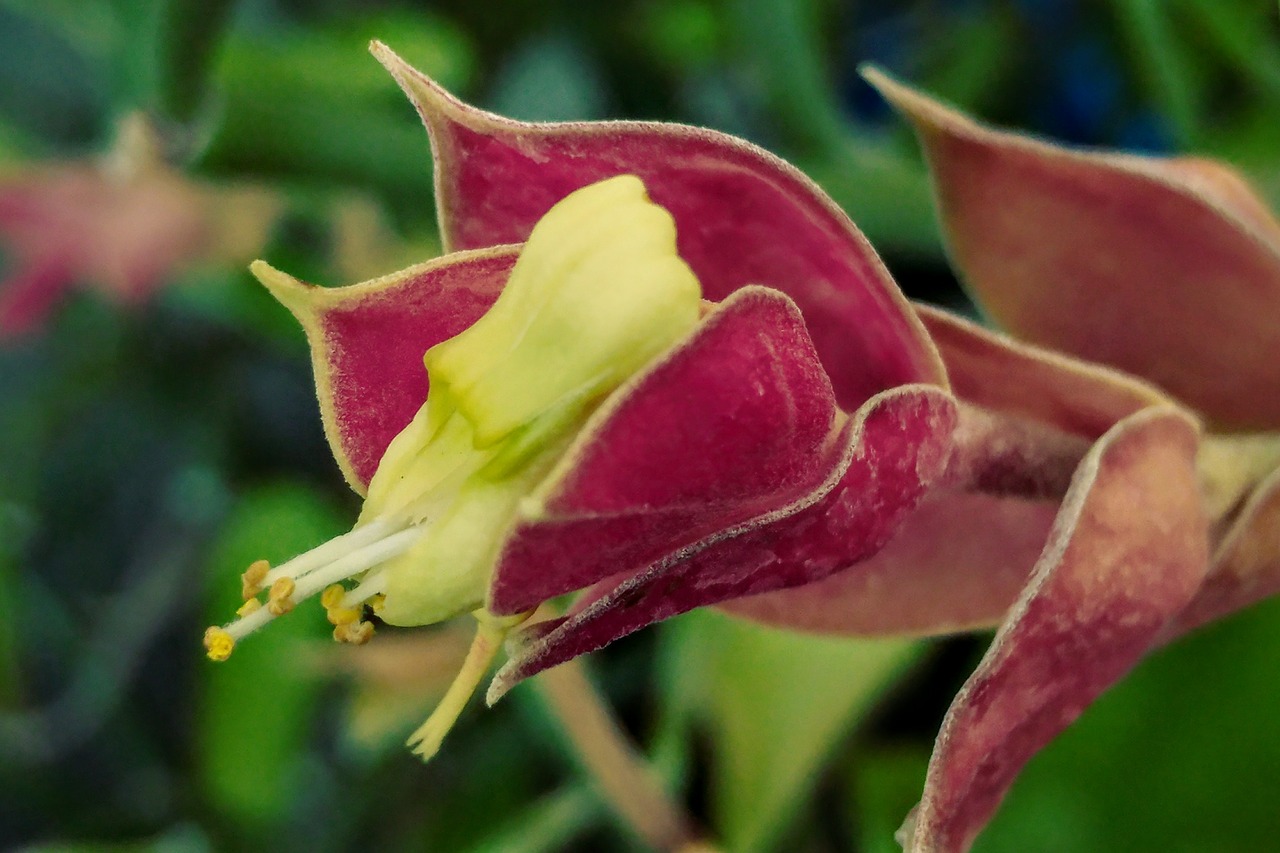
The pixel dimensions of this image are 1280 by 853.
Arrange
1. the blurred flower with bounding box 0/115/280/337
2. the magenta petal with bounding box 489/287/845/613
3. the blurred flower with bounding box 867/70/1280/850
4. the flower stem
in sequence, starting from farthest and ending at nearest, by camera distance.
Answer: the blurred flower with bounding box 0/115/280/337, the flower stem, the blurred flower with bounding box 867/70/1280/850, the magenta petal with bounding box 489/287/845/613

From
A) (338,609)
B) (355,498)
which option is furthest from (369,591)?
(355,498)

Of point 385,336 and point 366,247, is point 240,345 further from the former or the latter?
point 385,336

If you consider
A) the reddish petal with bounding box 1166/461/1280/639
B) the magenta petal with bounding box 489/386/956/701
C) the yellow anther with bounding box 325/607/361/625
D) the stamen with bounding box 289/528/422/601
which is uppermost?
the stamen with bounding box 289/528/422/601

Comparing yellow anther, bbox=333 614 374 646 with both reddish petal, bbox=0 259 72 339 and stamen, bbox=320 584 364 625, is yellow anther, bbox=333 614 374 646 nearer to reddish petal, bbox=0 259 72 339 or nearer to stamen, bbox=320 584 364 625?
stamen, bbox=320 584 364 625

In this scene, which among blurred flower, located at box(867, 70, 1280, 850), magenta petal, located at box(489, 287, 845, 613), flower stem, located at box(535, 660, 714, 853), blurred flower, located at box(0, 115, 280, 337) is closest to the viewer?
magenta petal, located at box(489, 287, 845, 613)

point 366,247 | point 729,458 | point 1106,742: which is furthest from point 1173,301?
point 366,247

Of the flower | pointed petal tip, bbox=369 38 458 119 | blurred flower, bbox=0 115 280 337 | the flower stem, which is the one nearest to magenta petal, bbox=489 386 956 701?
the flower

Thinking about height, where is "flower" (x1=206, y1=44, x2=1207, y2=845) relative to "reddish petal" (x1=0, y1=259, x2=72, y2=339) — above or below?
above

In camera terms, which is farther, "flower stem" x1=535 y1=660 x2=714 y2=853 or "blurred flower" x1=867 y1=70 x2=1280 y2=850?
"flower stem" x1=535 y1=660 x2=714 y2=853
